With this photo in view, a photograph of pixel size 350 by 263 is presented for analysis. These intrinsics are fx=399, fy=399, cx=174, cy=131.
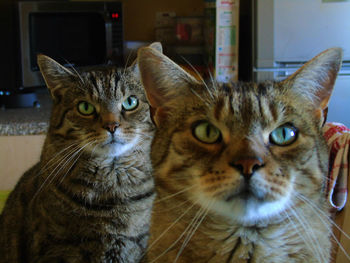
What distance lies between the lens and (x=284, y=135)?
2.35 feet

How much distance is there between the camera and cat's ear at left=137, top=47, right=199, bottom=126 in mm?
801

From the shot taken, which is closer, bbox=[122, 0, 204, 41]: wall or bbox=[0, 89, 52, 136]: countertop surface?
bbox=[0, 89, 52, 136]: countertop surface

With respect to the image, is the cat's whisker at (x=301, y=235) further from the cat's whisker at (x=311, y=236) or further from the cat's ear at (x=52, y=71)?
Answer: the cat's ear at (x=52, y=71)

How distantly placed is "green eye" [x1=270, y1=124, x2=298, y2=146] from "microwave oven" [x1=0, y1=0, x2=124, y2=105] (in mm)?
1365

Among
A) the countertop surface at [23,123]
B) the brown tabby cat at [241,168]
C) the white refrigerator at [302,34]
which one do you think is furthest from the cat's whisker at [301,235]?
the countertop surface at [23,123]

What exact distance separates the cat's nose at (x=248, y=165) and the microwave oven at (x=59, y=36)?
4.72 ft

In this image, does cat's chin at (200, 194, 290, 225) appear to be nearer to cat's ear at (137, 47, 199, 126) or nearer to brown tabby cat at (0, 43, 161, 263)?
cat's ear at (137, 47, 199, 126)

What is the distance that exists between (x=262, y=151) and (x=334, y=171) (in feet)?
1.39

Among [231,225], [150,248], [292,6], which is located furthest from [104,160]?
[292,6]

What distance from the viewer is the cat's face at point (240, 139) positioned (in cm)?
64

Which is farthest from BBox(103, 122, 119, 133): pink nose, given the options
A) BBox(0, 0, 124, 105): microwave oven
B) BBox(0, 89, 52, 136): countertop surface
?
BBox(0, 0, 124, 105): microwave oven

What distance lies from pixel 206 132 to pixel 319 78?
26 cm

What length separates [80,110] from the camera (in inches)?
46.1

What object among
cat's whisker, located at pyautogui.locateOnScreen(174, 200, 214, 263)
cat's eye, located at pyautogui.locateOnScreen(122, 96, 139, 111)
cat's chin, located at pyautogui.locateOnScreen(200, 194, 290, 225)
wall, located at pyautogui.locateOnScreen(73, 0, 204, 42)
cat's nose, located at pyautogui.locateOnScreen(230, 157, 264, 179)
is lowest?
cat's whisker, located at pyautogui.locateOnScreen(174, 200, 214, 263)
